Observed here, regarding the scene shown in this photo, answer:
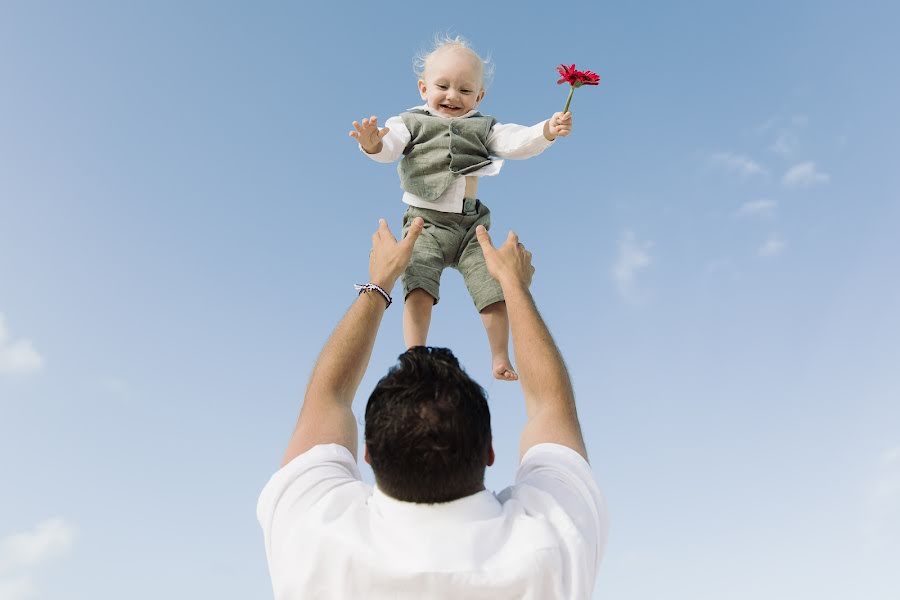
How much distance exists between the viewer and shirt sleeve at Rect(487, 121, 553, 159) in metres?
5.20

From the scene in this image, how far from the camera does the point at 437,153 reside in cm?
523

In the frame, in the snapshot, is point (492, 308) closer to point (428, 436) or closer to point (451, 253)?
point (451, 253)

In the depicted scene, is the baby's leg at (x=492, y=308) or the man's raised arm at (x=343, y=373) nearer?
the man's raised arm at (x=343, y=373)

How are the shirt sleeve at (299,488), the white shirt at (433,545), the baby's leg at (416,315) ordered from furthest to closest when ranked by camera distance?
1. the baby's leg at (416,315)
2. the shirt sleeve at (299,488)
3. the white shirt at (433,545)

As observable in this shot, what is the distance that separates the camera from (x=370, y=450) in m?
2.58

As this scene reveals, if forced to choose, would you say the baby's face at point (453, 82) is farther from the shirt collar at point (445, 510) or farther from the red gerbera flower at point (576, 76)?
the shirt collar at point (445, 510)

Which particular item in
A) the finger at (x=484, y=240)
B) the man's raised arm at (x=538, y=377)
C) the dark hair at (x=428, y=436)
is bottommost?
the dark hair at (x=428, y=436)

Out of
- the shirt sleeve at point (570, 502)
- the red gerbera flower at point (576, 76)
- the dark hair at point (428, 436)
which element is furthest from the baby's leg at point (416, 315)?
the dark hair at point (428, 436)

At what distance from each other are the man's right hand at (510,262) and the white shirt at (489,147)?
0.98 meters

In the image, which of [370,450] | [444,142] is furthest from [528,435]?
[444,142]

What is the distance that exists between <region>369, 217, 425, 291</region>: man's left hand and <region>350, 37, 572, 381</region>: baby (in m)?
0.59

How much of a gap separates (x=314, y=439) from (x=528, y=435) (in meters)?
0.84

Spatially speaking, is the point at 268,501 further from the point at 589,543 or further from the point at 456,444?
the point at 589,543

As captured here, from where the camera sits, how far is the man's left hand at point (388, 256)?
162 inches
